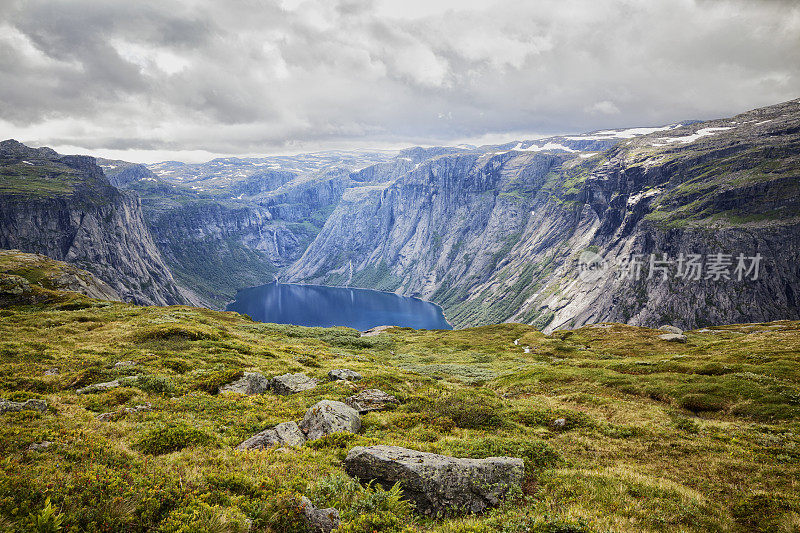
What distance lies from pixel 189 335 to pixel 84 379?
55.4ft

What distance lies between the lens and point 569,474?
14.9 meters

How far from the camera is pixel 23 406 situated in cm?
1521

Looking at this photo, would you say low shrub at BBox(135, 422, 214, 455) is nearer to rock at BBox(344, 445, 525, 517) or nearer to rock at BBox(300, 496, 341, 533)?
rock at BBox(344, 445, 525, 517)

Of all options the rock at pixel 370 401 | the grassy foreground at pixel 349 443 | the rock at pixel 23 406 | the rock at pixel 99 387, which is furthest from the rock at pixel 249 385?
the rock at pixel 23 406

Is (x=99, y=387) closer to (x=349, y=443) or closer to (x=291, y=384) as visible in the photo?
(x=291, y=384)

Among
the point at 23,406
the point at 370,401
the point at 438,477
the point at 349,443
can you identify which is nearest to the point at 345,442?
the point at 349,443

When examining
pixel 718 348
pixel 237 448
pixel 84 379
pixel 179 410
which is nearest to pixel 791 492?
pixel 237 448

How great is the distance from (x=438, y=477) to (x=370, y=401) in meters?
13.1

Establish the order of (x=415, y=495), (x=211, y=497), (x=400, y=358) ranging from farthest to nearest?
(x=400, y=358) < (x=415, y=495) < (x=211, y=497)

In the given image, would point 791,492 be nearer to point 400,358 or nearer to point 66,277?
point 400,358

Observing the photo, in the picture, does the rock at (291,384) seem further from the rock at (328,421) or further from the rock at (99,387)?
the rock at (99,387)

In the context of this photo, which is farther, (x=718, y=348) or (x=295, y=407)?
(x=718, y=348)

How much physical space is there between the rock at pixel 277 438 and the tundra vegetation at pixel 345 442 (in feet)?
2.93

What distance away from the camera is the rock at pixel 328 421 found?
17359mm
